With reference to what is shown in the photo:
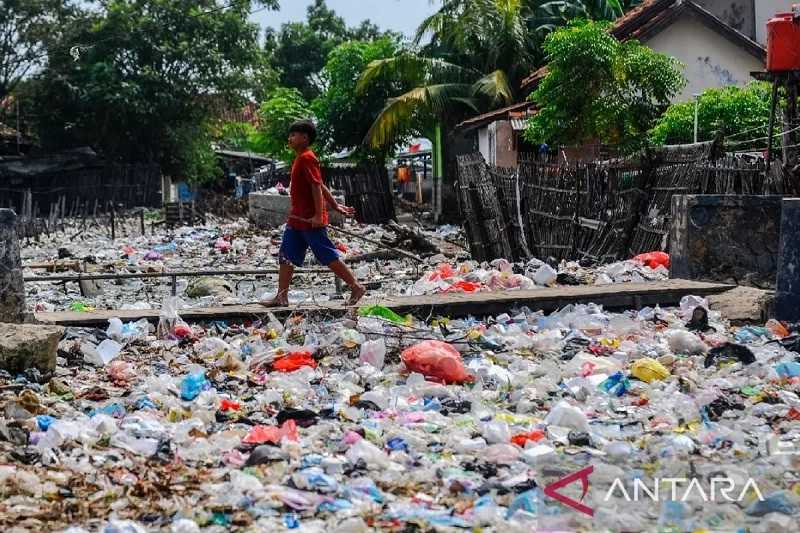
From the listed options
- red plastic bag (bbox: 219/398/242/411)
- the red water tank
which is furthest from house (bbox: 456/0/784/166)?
red plastic bag (bbox: 219/398/242/411)

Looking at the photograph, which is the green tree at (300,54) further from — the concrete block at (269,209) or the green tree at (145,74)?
the concrete block at (269,209)

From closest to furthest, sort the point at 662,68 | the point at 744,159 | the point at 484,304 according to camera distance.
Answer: the point at 484,304
the point at 744,159
the point at 662,68

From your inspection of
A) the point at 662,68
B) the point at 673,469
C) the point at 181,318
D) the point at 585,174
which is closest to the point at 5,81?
the point at 662,68

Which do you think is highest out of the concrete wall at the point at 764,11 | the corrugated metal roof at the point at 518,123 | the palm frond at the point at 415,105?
the concrete wall at the point at 764,11

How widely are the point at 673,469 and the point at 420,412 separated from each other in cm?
128

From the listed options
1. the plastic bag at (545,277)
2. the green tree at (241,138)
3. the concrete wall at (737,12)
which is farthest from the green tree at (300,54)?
the plastic bag at (545,277)

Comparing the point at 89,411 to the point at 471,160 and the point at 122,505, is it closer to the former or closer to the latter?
the point at 122,505

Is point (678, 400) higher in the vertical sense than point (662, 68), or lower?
lower

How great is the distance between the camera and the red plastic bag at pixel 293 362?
18.0 feet

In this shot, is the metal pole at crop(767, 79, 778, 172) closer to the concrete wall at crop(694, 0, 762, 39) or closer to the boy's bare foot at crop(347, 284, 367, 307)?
the boy's bare foot at crop(347, 284, 367, 307)

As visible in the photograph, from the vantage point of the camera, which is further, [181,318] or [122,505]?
[181,318]

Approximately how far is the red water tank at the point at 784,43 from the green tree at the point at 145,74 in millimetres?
19837

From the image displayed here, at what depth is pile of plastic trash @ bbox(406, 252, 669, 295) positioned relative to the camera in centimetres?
864

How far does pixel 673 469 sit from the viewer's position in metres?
3.70
